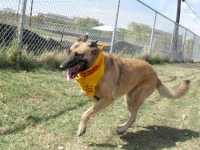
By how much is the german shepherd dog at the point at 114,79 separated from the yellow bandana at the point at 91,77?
58 millimetres

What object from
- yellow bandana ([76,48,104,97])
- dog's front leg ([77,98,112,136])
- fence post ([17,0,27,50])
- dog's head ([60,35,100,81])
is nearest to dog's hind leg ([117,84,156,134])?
dog's front leg ([77,98,112,136])

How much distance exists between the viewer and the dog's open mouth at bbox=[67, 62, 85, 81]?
3447 millimetres

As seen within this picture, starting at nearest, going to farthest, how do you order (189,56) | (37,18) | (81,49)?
(81,49), (37,18), (189,56)

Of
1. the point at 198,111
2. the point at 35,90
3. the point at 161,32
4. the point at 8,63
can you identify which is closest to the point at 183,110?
the point at 198,111

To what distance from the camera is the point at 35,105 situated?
4121mm

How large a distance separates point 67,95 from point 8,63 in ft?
5.31

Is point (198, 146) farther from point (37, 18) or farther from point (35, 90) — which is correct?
point (37, 18)

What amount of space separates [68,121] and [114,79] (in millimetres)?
855

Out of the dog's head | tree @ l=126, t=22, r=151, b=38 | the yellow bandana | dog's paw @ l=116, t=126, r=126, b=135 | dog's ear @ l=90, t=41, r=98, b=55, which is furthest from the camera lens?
tree @ l=126, t=22, r=151, b=38

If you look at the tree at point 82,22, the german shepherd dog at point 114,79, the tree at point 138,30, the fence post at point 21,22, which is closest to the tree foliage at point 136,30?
the tree at point 138,30

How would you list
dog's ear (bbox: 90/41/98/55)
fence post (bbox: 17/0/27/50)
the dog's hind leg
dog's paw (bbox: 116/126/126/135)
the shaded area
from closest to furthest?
the shaded area
dog's ear (bbox: 90/41/98/55)
dog's paw (bbox: 116/126/126/135)
the dog's hind leg
fence post (bbox: 17/0/27/50)

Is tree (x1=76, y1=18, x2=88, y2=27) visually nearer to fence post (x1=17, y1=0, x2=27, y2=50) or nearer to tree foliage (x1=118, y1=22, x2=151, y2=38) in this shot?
fence post (x1=17, y1=0, x2=27, y2=50)

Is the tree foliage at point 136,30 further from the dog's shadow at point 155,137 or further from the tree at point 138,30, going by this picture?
the dog's shadow at point 155,137

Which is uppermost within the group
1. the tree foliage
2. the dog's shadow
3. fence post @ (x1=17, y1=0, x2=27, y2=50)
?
the tree foliage
